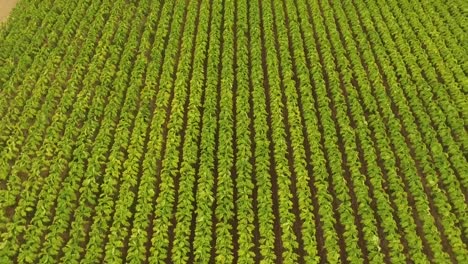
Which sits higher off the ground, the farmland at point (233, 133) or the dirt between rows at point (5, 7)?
the dirt between rows at point (5, 7)

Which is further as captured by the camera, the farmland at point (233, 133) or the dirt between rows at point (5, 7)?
the dirt between rows at point (5, 7)

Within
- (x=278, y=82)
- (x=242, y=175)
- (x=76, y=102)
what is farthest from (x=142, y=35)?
(x=242, y=175)

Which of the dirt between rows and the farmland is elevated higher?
the dirt between rows

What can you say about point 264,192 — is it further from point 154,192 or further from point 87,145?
point 87,145

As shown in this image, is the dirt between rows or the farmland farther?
the dirt between rows
